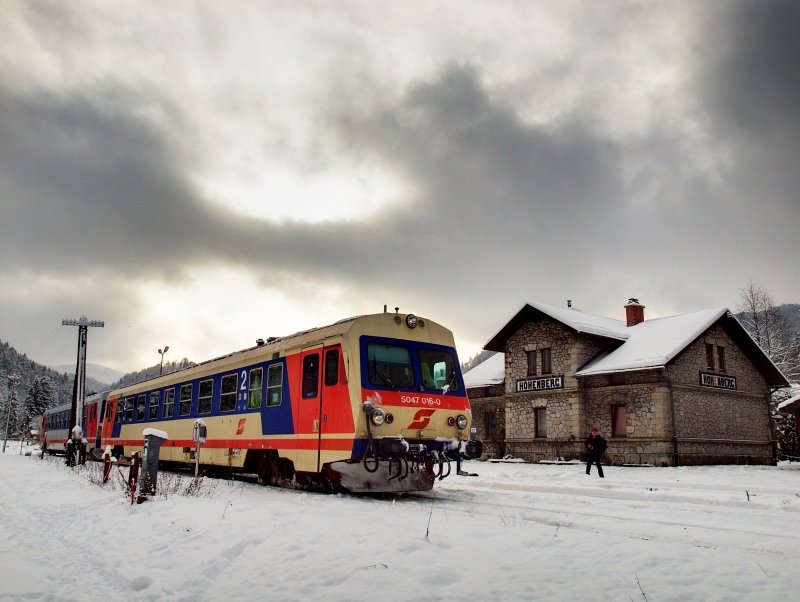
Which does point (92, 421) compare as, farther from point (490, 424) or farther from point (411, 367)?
point (411, 367)

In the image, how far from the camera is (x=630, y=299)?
29.8 meters

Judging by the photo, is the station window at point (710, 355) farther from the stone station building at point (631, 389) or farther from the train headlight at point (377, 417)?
the train headlight at point (377, 417)

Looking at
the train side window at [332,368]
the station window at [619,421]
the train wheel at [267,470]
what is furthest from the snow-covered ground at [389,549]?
the station window at [619,421]

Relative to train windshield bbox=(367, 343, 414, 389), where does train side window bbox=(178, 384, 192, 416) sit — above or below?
below

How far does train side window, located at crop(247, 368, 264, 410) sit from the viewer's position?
13.2m

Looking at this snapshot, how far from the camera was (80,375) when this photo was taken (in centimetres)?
2762

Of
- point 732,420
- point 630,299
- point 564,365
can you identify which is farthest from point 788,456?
point 564,365

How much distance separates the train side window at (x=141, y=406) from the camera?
66.7 feet

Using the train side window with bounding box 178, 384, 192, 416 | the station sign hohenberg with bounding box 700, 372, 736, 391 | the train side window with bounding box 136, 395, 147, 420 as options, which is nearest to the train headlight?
the train side window with bounding box 178, 384, 192, 416

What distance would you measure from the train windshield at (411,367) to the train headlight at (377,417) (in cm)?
50

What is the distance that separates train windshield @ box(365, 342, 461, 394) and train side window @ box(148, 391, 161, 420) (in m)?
10.6

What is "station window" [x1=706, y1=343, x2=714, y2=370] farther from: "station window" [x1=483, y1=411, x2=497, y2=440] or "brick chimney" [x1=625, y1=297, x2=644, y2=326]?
"station window" [x1=483, y1=411, x2=497, y2=440]

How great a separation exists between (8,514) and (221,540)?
5.17 metres

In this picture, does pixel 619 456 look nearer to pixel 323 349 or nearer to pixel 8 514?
pixel 323 349
